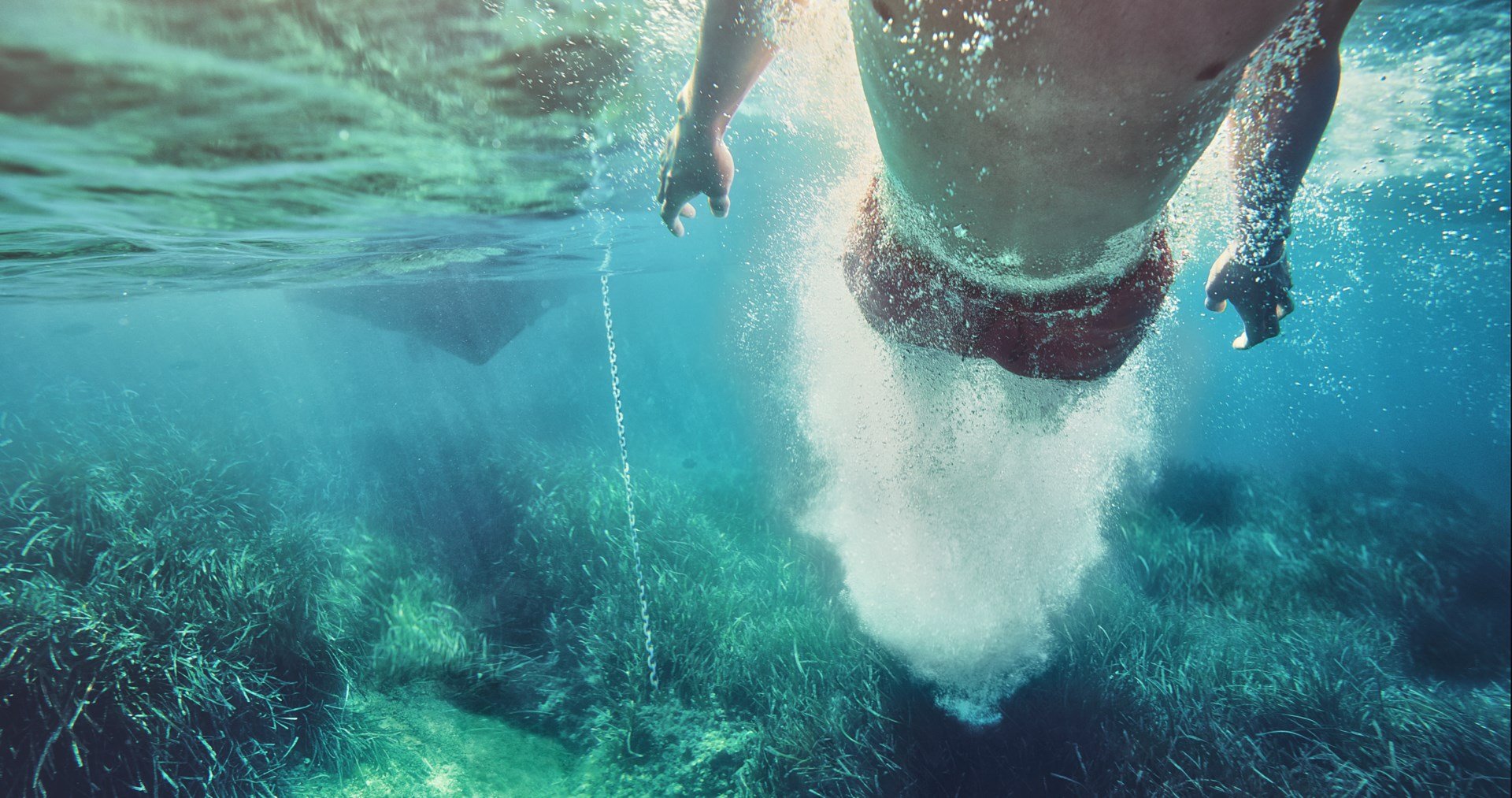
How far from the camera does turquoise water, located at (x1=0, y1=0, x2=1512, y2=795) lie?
13.0ft

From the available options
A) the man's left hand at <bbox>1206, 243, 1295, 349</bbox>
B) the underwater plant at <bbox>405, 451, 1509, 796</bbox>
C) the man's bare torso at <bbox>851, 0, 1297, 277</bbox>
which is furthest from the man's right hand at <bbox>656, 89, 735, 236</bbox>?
the underwater plant at <bbox>405, 451, 1509, 796</bbox>

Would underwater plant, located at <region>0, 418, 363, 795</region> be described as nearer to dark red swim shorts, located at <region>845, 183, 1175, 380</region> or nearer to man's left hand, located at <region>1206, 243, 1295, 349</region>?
dark red swim shorts, located at <region>845, 183, 1175, 380</region>

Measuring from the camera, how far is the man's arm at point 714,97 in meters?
1.80

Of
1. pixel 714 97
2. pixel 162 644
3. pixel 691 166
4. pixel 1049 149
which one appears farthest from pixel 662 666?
pixel 1049 149

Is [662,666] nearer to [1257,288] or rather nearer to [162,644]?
[162,644]

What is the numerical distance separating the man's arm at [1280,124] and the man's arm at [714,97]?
4.38 ft

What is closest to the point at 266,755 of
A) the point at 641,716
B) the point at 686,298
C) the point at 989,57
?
the point at 641,716

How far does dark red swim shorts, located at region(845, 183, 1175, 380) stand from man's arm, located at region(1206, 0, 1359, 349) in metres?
0.32

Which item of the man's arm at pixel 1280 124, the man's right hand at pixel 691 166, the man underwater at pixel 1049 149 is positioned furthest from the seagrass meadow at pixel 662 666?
the man's right hand at pixel 691 166

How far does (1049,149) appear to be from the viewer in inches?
50.6

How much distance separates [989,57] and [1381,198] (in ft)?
83.1

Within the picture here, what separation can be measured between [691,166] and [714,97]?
0.32 metres

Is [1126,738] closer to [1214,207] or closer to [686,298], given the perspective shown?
[1214,207]

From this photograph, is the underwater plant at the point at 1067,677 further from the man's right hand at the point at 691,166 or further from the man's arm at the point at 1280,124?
the man's right hand at the point at 691,166
